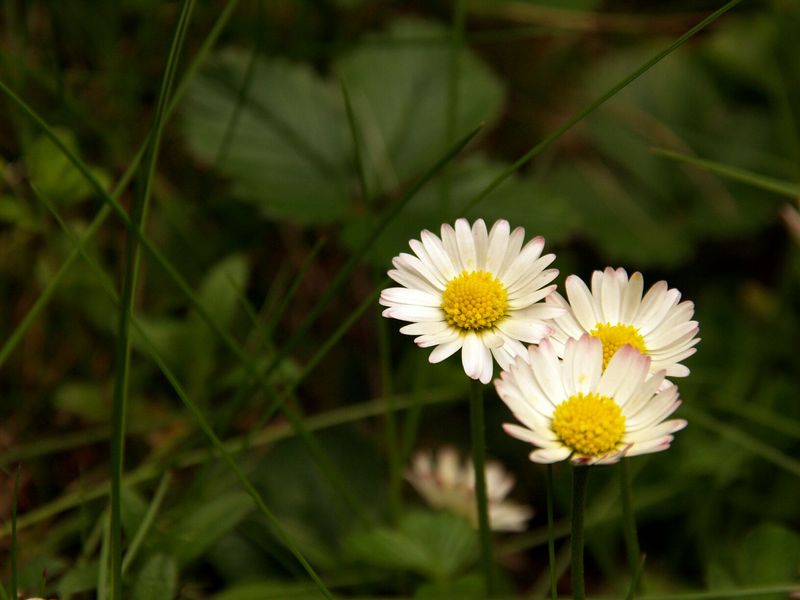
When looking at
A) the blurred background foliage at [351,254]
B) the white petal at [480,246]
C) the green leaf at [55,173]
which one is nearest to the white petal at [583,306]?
the white petal at [480,246]

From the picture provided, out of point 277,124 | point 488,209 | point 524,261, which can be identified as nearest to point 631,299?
point 524,261

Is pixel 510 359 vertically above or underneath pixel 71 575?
above

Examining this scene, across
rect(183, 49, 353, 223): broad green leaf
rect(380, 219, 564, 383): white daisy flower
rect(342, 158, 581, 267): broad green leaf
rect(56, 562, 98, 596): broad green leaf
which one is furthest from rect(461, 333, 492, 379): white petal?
rect(183, 49, 353, 223): broad green leaf

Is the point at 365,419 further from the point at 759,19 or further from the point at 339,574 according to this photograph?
the point at 759,19

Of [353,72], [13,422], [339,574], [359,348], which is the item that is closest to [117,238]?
[13,422]

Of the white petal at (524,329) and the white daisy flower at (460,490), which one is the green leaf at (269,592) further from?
the white petal at (524,329)
